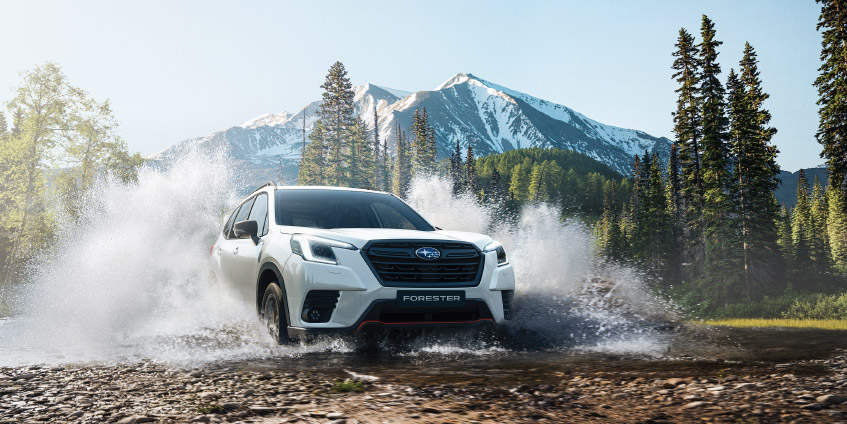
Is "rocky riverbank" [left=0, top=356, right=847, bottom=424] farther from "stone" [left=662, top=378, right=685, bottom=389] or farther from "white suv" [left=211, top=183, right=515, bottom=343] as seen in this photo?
"white suv" [left=211, top=183, right=515, bottom=343]

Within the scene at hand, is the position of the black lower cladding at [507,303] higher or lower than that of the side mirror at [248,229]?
lower

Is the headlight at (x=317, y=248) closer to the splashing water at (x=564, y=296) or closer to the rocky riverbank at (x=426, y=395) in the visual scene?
the rocky riverbank at (x=426, y=395)

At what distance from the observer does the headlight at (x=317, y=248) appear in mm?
5559

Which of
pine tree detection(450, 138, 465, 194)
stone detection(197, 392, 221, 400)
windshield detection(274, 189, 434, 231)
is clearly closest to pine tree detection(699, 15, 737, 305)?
windshield detection(274, 189, 434, 231)

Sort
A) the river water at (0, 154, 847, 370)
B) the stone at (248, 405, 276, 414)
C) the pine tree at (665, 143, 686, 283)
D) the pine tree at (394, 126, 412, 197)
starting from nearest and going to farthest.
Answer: the stone at (248, 405, 276, 414) < the river water at (0, 154, 847, 370) < the pine tree at (665, 143, 686, 283) < the pine tree at (394, 126, 412, 197)

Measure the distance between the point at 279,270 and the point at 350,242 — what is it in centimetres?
87

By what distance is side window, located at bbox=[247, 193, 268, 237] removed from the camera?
23.1 ft

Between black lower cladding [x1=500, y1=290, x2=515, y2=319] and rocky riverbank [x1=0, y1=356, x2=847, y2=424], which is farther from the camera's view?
black lower cladding [x1=500, y1=290, x2=515, y2=319]

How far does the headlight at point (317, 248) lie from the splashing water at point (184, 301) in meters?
0.80

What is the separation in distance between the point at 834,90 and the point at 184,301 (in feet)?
115

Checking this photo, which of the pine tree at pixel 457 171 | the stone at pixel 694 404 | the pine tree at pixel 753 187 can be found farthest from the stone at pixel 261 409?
the pine tree at pixel 457 171

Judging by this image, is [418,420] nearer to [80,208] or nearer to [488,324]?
[488,324]

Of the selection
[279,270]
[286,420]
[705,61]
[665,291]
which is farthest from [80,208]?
[665,291]

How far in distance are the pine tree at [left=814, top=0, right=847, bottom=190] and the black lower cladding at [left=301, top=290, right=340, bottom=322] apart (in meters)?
34.2
